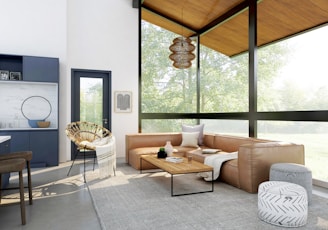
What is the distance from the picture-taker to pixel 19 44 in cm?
526

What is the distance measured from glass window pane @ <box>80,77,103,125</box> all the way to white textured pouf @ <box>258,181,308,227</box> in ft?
15.0

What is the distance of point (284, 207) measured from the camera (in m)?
2.37

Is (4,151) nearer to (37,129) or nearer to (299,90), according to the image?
(37,129)

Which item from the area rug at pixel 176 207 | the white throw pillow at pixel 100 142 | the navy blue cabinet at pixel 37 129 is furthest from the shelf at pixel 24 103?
the area rug at pixel 176 207

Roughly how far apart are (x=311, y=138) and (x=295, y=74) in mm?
1120

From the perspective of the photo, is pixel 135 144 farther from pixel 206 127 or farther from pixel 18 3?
pixel 18 3

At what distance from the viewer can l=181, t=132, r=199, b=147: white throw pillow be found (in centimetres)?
531

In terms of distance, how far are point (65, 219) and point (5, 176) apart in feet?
5.38

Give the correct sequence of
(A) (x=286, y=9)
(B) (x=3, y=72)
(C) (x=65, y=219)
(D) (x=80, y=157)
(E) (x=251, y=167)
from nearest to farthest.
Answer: (C) (x=65, y=219) < (E) (x=251, y=167) < (A) (x=286, y=9) < (B) (x=3, y=72) < (D) (x=80, y=157)

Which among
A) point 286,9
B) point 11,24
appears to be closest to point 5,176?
point 11,24

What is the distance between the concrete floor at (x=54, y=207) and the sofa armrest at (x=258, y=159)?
2018 mm

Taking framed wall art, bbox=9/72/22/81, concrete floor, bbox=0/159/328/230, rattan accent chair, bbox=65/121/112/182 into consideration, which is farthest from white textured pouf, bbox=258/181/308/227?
framed wall art, bbox=9/72/22/81

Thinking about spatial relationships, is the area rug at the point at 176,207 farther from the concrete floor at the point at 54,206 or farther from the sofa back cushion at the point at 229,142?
the sofa back cushion at the point at 229,142

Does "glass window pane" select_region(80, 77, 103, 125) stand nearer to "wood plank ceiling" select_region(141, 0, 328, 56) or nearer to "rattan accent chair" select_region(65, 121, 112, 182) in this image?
"rattan accent chair" select_region(65, 121, 112, 182)
